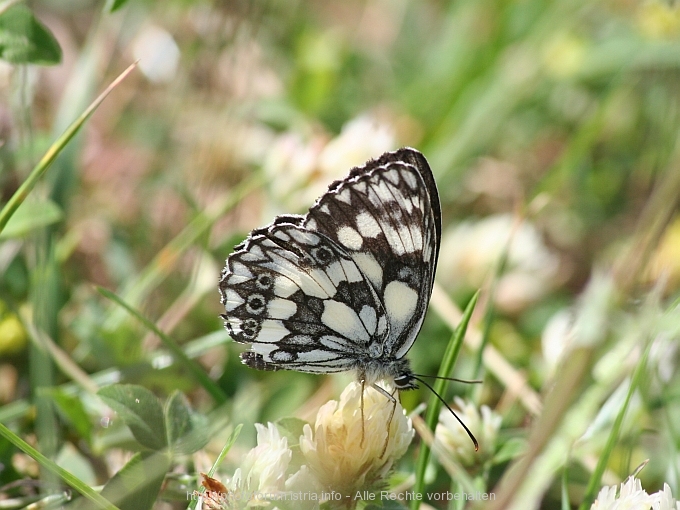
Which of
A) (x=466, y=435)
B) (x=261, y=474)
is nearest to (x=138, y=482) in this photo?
(x=261, y=474)

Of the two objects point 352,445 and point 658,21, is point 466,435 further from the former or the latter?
point 658,21

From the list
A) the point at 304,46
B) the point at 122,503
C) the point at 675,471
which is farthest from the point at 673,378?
the point at 304,46

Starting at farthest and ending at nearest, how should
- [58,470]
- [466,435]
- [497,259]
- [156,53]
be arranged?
[156,53]
[497,259]
[466,435]
[58,470]

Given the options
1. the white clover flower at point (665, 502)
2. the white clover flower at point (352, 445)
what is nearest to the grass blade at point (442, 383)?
the white clover flower at point (352, 445)

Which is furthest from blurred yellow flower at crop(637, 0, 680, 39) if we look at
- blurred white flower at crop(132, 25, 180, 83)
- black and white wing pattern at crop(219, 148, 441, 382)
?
black and white wing pattern at crop(219, 148, 441, 382)

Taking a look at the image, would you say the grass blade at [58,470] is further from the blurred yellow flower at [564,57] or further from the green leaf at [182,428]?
the blurred yellow flower at [564,57]
